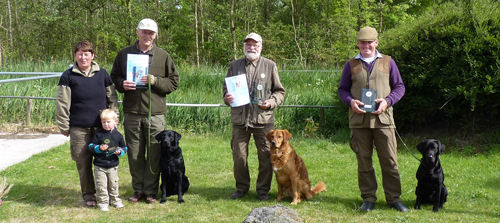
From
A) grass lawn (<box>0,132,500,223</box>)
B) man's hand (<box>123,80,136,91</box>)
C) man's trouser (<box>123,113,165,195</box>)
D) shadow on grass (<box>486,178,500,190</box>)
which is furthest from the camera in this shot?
shadow on grass (<box>486,178,500,190</box>)

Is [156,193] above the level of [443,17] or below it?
below

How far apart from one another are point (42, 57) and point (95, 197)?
21.4 metres

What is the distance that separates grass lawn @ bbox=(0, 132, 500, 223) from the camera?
492 centimetres

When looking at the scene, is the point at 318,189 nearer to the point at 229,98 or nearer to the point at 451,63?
the point at 229,98

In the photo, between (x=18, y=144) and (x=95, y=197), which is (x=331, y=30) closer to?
(x=18, y=144)

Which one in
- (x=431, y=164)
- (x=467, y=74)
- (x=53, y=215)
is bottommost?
(x=53, y=215)

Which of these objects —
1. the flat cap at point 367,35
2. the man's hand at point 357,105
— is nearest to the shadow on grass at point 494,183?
the man's hand at point 357,105

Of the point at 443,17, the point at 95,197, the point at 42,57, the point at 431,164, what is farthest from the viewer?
the point at 42,57

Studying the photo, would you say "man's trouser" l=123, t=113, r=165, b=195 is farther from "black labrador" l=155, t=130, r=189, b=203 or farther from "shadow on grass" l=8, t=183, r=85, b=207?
"shadow on grass" l=8, t=183, r=85, b=207

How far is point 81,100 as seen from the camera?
5.07m

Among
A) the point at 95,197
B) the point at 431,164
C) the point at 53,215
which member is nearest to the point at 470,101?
the point at 431,164

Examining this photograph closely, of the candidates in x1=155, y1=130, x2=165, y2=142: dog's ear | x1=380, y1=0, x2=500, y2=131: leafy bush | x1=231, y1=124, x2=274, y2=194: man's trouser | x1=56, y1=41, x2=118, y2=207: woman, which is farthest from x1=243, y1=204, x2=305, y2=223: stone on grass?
x1=380, y1=0, x2=500, y2=131: leafy bush

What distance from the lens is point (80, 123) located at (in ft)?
16.6

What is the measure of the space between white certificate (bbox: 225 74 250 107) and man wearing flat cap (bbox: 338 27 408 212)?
1087 mm
